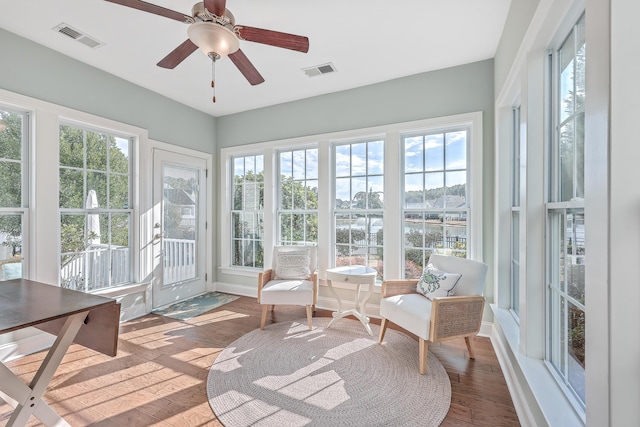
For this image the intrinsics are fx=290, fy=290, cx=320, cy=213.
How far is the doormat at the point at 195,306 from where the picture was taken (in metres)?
3.57

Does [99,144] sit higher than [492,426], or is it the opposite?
[99,144]

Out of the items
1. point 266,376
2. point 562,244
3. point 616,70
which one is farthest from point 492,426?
point 616,70

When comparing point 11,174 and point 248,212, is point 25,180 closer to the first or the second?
point 11,174

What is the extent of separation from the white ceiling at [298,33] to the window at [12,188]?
2.57ft

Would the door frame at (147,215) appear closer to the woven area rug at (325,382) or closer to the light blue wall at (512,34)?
the woven area rug at (325,382)

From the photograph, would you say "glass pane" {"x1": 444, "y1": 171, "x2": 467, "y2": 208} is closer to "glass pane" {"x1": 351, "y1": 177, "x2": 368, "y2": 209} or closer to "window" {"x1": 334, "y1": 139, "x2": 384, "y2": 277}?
"window" {"x1": 334, "y1": 139, "x2": 384, "y2": 277}

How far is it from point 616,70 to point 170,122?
4.30 metres

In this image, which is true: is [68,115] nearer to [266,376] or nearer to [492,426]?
[266,376]

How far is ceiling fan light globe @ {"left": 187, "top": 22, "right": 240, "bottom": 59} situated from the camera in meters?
1.72

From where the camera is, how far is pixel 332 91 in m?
3.73

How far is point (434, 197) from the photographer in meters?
3.29

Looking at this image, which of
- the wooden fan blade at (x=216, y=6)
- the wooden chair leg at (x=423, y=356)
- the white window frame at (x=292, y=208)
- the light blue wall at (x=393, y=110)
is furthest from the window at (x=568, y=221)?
the white window frame at (x=292, y=208)

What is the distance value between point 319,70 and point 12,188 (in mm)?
3099

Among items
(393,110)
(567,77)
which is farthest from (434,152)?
(567,77)
